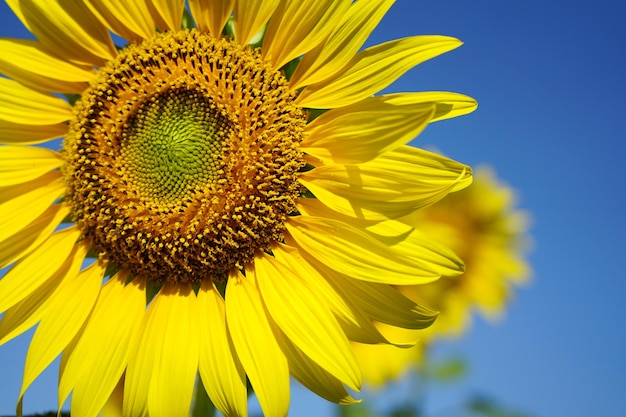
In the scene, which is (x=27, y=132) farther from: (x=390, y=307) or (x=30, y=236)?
(x=390, y=307)

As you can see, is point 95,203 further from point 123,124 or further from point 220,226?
point 220,226

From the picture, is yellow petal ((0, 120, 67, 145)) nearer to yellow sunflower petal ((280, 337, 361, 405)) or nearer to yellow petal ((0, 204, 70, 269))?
yellow petal ((0, 204, 70, 269))

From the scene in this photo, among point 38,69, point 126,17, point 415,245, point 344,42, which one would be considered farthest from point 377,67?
point 38,69

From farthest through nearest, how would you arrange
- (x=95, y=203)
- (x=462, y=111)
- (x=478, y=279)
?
(x=478, y=279), (x=95, y=203), (x=462, y=111)

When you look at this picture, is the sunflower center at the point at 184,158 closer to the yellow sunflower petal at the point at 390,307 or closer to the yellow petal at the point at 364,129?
the yellow petal at the point at 364,129

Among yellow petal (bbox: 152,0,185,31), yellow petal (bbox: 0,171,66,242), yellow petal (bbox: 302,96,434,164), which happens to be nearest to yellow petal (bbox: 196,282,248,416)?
yellow petal (bbox: 302,96,434,164)

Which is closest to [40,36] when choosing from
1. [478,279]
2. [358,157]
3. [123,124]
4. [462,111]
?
[123,124]

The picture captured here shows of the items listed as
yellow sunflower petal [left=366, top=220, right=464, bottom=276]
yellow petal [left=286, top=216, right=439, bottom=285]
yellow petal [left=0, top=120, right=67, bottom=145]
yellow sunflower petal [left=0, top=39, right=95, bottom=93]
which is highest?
yellow sunflower petal [left=0, top=39, right=95, bottom=93]
